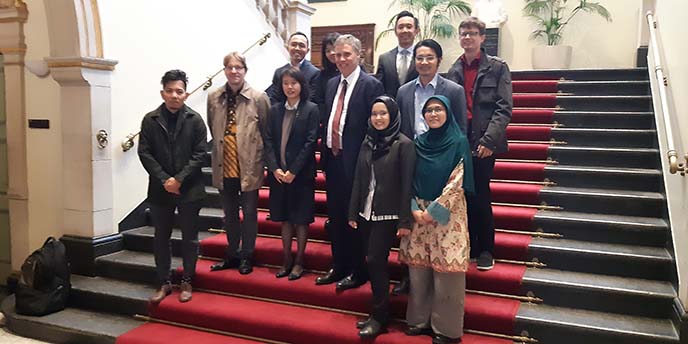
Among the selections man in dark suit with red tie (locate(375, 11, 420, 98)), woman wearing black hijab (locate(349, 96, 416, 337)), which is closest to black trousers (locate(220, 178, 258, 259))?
woman wearing black hijab (locate(349, 96, 416, 337))

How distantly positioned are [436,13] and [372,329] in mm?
6666

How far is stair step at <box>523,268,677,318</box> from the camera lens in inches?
124

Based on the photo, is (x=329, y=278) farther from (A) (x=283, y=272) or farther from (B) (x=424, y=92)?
(B) (x=424, y=92)

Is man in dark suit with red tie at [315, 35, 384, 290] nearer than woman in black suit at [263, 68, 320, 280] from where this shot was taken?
Yes

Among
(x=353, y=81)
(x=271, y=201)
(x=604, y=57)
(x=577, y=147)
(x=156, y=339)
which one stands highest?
(x=604, y=57)

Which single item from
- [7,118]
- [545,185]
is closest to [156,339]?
[7,118]

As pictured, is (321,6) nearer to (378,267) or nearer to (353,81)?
(353,81)

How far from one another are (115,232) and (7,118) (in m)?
1.26

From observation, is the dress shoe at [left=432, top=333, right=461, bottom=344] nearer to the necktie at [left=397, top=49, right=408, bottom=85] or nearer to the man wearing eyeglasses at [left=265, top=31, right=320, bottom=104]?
the necktie at [left=397, top=49, right=408, bottom=85]

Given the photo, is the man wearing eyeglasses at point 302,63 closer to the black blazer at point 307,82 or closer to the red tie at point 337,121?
the black blazer at point 307,82

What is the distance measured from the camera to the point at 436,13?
879 centimetres

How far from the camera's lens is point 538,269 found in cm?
361

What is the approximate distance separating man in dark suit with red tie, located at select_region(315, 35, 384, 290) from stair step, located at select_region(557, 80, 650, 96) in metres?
3.25

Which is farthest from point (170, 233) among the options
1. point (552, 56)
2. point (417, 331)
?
point (552, 56)
